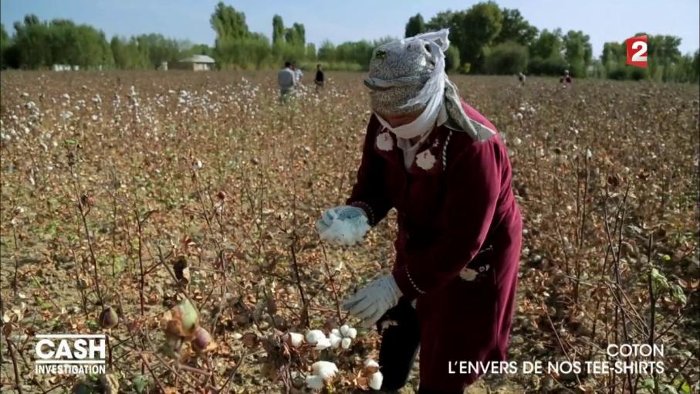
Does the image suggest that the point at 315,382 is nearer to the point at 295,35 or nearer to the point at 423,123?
the point at 423,123

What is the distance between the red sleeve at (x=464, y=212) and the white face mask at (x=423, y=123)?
12 centimetres

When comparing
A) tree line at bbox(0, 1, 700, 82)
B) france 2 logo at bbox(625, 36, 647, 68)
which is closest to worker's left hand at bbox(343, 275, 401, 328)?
france 2 logo at bbox(625, 36, 647, 68)

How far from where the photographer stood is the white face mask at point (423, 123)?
1473 mm

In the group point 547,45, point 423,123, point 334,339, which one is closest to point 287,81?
point 423,123

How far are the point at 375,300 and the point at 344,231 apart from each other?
0.24 m

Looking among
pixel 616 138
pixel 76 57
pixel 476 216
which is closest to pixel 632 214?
pixel 616 138

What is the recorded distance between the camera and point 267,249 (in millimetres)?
3305

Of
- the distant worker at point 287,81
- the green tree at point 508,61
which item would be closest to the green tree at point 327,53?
the green tree at point 508,61

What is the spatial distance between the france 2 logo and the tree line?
29485 mm

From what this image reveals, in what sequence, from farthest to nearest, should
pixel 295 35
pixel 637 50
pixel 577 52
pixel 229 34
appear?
pixel 295 35 → pixel 229 34 → pixel 577 52 → pixel 637 50

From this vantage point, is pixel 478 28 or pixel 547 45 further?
pixel 478 28

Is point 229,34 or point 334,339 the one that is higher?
point 229,34

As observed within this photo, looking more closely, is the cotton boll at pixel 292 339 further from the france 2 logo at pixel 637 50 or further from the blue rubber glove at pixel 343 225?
the france 2 logo at pixel 637 50

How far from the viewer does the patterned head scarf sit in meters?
1.43
